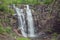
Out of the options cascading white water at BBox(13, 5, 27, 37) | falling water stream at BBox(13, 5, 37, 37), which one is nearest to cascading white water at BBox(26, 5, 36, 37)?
falling water stream at BBox(13, 5, 37, 37)

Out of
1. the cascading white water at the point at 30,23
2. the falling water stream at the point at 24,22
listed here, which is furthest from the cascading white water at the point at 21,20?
the cascading white water at the point at 30,23

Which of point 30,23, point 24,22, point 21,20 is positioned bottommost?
point 30,23

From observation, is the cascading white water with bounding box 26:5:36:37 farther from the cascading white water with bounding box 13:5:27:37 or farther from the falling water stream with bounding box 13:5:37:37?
Result: the cascading white water with bounding box 13:5:27:37

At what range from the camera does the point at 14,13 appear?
16.9 m

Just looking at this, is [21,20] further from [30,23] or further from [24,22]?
[30,23]

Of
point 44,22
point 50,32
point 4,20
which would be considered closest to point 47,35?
point 50,32

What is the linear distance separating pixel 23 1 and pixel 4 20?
24.6 feet

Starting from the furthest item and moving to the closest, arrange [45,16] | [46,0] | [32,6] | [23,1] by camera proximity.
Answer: [23,1]
[46,0]
[32,6]
[45,16]

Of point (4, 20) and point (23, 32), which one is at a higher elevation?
point (4, 20)

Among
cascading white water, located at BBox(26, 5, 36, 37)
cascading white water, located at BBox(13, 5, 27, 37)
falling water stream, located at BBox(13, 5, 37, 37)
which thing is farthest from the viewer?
cascading white water, located at BBox(26, 5, 36, 37)

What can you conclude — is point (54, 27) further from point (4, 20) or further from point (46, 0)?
point (46, 0)

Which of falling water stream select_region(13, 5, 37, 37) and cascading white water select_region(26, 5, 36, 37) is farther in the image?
cascading white water select_region(26, 5, 36, 37)

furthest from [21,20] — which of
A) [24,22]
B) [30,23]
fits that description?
[30,23]

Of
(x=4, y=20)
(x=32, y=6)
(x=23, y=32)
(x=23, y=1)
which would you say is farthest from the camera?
(x=23, y=1)
